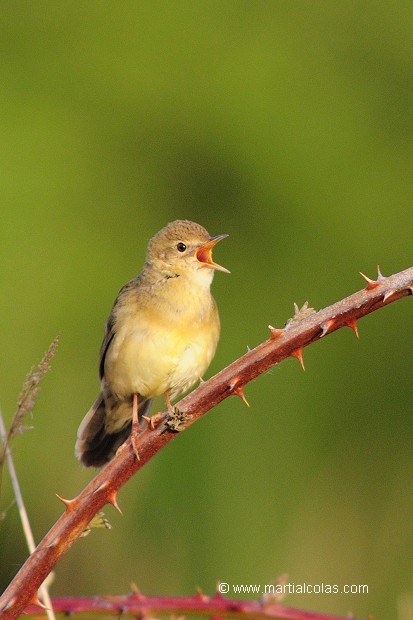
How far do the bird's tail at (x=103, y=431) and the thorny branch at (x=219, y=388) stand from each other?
170 cm

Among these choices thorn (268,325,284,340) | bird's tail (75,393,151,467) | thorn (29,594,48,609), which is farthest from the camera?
bird's tail (75,393,151,467)

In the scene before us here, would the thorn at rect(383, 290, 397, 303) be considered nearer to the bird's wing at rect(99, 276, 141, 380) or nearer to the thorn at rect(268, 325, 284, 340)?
the thorn at rect(268, 325, 284, 340)

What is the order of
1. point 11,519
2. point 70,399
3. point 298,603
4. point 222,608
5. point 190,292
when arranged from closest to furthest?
1. point 222,608
2. point 11,519
3. point 190,292
4. point 298,603
5. point 70,399

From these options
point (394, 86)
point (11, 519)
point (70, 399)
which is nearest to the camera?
point (11, 519)

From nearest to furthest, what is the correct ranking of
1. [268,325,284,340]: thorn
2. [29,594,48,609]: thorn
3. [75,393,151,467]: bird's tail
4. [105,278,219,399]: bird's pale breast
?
[29,594,48,609]: thorn
[268,325,284,340]: thorn
[105,278,219,399]: bird's pale breast
[75,393,151,467]: bird's tail

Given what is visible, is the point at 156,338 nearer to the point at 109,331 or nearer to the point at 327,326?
the point at 109,331

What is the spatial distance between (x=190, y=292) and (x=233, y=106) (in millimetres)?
2551

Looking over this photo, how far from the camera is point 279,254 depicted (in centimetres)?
577

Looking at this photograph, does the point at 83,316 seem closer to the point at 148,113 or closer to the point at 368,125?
the point at 148,113

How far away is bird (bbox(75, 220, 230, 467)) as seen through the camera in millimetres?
3551

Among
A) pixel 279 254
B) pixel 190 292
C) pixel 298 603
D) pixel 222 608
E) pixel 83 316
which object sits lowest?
pixel 222 608

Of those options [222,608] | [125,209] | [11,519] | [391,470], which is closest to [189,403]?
[222,608]

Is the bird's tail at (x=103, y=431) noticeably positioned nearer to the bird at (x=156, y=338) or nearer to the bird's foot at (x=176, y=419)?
the bird at (x=156, y=338)

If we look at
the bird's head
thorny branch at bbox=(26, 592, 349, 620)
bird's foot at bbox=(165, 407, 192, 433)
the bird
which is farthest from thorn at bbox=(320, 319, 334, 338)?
the bird's head
